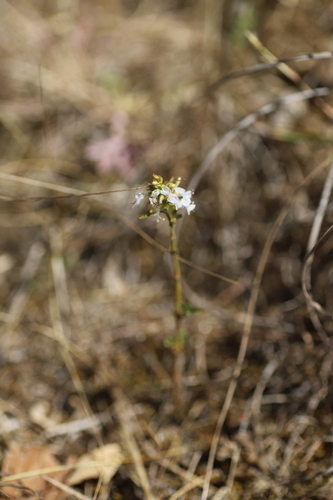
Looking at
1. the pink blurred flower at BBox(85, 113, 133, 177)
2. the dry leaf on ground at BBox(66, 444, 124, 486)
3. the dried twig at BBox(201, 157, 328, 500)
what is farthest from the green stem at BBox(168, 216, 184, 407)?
the pink blurred flower at BBox(85, 113, 133, 177)

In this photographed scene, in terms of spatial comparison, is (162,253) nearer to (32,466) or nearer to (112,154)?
(112,154)

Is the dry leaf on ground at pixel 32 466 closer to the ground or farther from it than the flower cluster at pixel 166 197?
closer to the ground

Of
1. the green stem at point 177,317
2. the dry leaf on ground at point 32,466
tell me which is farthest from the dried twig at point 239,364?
the dry leaf on ground at point 32,466

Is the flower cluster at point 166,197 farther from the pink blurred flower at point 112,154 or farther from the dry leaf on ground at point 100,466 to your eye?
the pink blurred flower at point 112,154

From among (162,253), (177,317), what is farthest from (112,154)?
(177,317)

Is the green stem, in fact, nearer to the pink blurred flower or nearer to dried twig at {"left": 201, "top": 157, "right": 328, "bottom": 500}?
dried twig at {"left": 201, "top": 157, "right": 328, "bottom": 500}
